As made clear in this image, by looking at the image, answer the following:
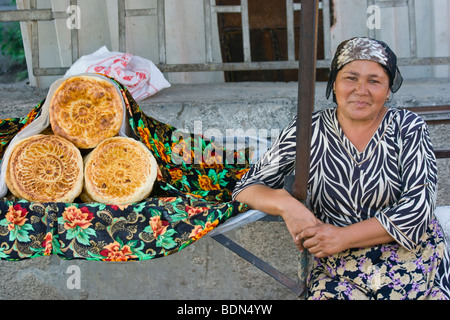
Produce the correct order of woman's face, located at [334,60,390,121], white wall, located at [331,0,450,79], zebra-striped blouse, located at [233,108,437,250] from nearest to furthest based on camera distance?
zebra-striped blouse, located at [233,108,437,250], woman's face, located at [334,60,390,121], white wall, located at [331,0,450,79]

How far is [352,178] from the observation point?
2184 mm

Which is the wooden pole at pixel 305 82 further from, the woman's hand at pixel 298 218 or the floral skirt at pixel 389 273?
the floral skirt at pixel 389 273

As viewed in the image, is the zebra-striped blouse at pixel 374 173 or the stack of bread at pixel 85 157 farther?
the stack of bread at pixel 85 157

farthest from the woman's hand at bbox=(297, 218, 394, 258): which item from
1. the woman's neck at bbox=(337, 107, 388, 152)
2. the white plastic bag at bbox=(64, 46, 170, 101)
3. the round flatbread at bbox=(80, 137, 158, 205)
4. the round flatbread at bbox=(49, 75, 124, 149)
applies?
the white plastic bag at bbox=(64, 46, 170, 101)

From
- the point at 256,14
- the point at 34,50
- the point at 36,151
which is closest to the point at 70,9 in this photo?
the point at 34,50

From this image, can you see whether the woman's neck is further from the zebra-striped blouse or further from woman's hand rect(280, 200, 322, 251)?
woman's hand rect(280, 200, 322, 251)

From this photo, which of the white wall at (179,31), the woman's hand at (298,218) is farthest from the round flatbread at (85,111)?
the white wall at (179,31)

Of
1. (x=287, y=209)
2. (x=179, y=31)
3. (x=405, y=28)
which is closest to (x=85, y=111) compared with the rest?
(x=287, y=209)

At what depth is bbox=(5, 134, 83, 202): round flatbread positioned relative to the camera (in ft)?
7.64

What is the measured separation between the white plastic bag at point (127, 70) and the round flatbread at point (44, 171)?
122cm

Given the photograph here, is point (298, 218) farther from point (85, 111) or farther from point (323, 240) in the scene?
point (85, 111)

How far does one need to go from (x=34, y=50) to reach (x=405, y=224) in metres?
2.86

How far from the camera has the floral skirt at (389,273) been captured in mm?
2076

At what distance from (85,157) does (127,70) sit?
1387 millimetres
